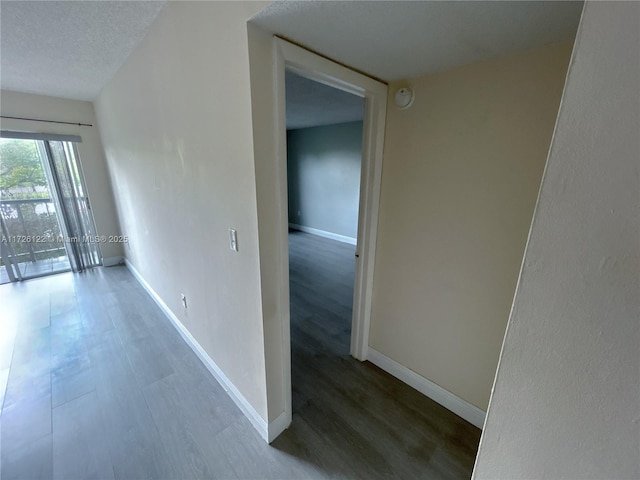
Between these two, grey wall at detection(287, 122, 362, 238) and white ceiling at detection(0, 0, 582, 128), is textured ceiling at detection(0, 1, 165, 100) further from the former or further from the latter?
grey wall at detection(287, 122, 362, 238)

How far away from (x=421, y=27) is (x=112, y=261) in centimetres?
485

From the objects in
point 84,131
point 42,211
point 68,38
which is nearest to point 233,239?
point 68,38

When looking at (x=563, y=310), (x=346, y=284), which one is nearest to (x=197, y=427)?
(x=563, y=310)

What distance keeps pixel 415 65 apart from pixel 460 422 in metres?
2.03

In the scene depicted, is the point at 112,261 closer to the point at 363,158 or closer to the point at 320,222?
the point at 320,222

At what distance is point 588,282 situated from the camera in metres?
0.52

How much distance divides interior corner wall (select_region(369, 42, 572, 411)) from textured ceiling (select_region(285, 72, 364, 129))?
122 cm

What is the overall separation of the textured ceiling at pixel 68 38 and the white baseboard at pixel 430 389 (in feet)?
8.73

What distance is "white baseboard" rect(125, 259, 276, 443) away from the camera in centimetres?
147

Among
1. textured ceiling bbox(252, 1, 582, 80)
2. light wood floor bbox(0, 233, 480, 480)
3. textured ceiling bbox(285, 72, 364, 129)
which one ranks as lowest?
light wood floor bbox(0, 233, 480, 480)

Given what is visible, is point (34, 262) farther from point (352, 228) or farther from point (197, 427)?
point (352, 228)

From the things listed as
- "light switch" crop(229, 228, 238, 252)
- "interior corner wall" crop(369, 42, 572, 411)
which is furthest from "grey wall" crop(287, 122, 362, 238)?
"light switch" crop(229, 228, 238, 252)

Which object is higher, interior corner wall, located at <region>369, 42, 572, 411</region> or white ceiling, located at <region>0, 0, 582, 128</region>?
white ceiling, located at <region>0, 0, 582, 128</region>

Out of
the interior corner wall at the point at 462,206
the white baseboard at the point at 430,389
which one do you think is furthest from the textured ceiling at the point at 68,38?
the white baseboard at the point at 430,389
